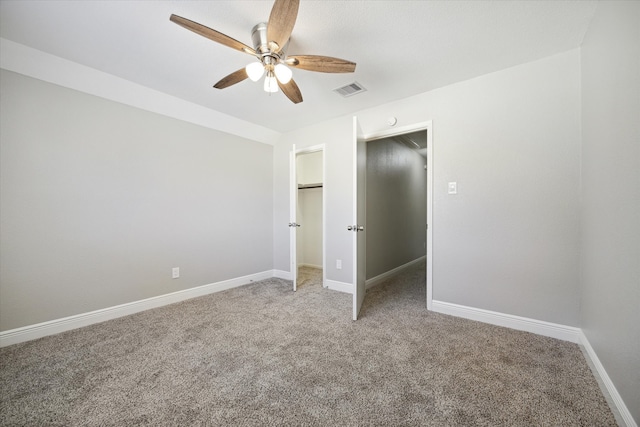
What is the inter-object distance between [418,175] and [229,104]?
405 centimetres

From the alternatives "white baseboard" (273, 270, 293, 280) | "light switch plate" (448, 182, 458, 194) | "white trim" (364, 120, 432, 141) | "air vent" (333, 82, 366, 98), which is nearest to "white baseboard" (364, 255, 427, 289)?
"white baseboard" (273, 270, 293, 280)

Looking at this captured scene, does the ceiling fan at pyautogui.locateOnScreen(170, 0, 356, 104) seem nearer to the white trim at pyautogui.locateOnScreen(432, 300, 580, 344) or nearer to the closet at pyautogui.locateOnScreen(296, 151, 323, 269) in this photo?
the white trim at pyautogui.locateOnScreen(432, 300, 580, 344)

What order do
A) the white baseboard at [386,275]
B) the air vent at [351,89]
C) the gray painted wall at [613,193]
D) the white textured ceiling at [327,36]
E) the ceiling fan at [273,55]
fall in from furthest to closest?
the white baseboard at [386,275] → the air vent at [351,89] → the white textured ceiling at [327,36] → the ceiling fan at [273,55] → the gray painted wall at [613,193]

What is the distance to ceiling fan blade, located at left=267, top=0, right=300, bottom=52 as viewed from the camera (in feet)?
4.27

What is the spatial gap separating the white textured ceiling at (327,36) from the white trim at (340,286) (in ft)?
8.16

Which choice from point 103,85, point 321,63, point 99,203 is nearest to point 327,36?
point 321,63

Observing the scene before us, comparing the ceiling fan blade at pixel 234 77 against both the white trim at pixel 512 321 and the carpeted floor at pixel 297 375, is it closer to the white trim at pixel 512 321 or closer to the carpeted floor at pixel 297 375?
the carpeted floor at pixel 297 375

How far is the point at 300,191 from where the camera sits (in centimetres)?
502

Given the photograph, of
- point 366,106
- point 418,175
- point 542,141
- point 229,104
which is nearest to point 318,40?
point 366,106

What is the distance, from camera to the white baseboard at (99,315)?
77.2 inches

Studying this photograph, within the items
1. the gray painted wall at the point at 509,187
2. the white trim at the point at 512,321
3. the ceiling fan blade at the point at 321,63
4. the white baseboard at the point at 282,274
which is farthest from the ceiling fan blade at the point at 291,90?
the white baseboard at the point at 282,274

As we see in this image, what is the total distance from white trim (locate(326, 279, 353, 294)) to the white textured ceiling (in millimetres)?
2488

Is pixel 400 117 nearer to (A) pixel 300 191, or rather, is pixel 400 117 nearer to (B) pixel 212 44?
(B) pixel 212 44

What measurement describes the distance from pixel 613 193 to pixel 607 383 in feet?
3.64
